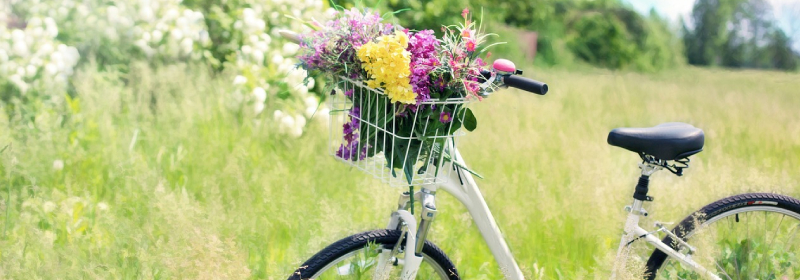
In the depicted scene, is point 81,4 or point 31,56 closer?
point 31,56

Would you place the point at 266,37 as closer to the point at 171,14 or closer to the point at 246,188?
the point at 171,14

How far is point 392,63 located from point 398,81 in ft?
0.17

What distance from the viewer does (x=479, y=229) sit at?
241cm

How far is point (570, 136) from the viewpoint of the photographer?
18.8 feet

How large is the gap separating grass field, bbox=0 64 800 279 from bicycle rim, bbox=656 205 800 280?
0.32 metres

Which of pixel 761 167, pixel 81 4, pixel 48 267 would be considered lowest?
pixel 48 267

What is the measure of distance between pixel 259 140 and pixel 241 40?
1.36 metres

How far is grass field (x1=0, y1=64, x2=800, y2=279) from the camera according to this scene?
2965 mm

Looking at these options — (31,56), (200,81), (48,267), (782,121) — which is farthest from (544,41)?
(48,267)

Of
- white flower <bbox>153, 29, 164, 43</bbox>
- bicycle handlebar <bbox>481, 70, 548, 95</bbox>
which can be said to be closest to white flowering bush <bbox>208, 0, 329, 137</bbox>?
white flower <bbox>153, 29, 164, 43</bbox>

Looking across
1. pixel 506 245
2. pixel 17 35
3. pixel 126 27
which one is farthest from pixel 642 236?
pixel 126 27

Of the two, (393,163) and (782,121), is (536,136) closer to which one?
(782,121)

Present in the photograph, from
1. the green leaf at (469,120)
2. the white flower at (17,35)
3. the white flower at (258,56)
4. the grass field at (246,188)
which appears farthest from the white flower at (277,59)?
the green leaf at (469,120)

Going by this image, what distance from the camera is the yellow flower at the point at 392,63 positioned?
73.4 inches
